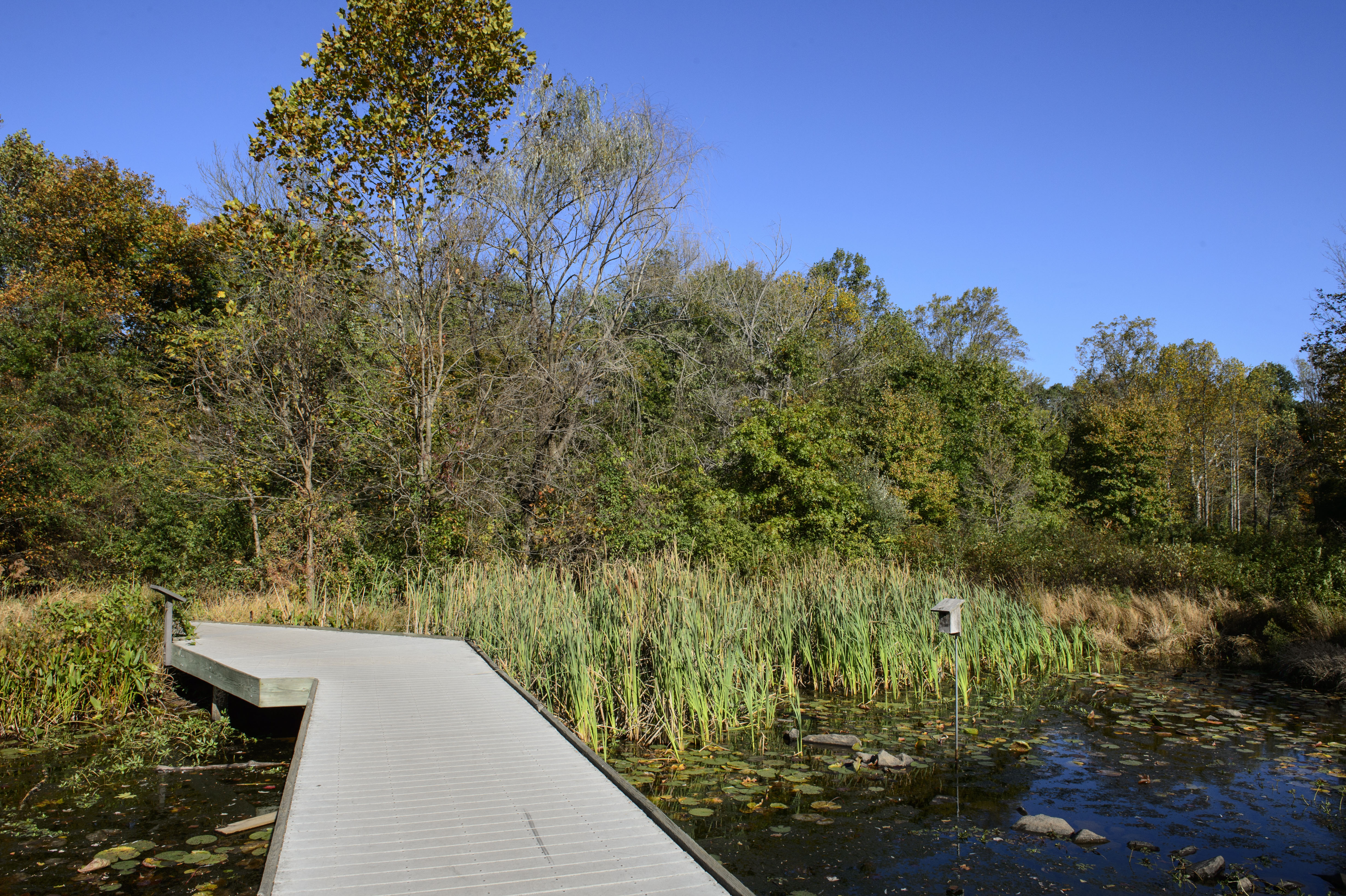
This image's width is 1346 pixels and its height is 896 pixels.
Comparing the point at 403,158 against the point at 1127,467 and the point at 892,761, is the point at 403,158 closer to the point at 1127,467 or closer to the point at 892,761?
the point at 892,761

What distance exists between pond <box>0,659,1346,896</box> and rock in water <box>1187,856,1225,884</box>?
4cm

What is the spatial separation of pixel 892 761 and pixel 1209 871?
6.32ft

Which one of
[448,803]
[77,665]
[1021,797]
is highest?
[77,665]

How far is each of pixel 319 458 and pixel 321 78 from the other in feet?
17.1

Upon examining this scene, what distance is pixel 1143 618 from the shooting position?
10797 mm

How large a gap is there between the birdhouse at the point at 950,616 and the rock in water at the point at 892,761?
90 centimetres

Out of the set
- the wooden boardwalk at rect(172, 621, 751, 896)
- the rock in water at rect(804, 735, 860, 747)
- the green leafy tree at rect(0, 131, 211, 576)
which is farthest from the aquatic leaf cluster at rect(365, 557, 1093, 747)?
the green leafy tree at rect(0, 131, 211, 576)

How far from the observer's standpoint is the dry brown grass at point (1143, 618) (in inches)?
404

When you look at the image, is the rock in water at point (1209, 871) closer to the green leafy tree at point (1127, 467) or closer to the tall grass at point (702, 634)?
the tall grass at point (702, 634)

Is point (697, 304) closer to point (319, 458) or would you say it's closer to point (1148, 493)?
point (319, 458)

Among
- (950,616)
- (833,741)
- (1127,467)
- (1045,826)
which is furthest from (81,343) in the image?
(1127,467)

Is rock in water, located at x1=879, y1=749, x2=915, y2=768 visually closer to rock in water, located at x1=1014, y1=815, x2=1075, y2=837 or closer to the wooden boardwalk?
rock in water, located at x1=1014, y1=815, x2=1075, y2=837

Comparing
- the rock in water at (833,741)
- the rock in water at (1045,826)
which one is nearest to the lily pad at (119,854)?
the rock in water at (833,741)

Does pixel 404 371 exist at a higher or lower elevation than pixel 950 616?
higher
